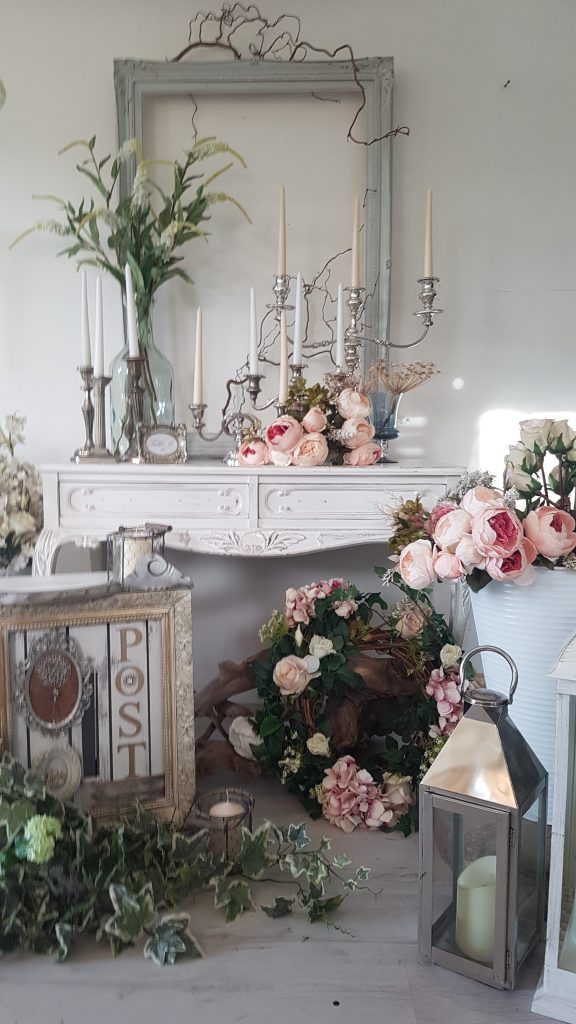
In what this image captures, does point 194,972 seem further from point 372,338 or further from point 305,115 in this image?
point 305,115

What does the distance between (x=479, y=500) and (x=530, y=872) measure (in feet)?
1.40

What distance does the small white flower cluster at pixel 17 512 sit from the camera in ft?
4.64

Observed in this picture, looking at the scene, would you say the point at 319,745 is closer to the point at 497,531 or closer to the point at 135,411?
the point at 497,531

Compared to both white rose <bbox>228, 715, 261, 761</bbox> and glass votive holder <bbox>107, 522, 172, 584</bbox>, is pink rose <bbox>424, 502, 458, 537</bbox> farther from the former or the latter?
white rose <bbox>228, 715, 261, 761</bbox>

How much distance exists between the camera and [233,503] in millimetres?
1336

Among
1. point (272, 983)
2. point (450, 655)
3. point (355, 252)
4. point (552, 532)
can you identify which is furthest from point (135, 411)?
point (272, 983)

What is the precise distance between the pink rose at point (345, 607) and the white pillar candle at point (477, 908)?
539 millimetres

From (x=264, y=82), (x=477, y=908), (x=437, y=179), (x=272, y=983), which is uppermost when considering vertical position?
(x=264, y=82)

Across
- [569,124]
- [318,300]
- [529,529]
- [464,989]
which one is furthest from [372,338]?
[464,989]

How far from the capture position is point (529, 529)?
0.90 metres

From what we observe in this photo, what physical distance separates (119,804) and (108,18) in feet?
5.34

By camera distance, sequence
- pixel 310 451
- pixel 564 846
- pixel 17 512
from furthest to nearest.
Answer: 1. pixel 17 512
2. pixel 310 451
3. pixel 564 846

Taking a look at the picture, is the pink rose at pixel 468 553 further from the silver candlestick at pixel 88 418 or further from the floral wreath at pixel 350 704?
the silver candlestick at pixel 88 418

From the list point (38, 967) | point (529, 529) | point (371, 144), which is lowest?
point (38, 967)
